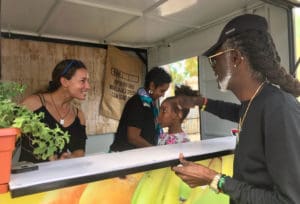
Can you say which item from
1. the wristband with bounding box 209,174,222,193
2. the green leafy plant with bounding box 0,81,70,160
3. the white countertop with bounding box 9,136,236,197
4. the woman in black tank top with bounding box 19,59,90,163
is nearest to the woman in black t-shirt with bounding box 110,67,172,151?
the woman in black tank top with bounding box 19,59,90,163

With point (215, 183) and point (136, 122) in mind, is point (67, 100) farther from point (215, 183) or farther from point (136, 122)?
point (215, 183)

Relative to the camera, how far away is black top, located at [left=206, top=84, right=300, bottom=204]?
2.76ft

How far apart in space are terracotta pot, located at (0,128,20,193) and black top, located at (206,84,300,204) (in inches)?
27.2

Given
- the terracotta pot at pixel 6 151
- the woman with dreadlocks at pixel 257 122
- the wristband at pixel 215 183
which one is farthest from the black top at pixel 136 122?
the terracotta pot at pixel 6 151

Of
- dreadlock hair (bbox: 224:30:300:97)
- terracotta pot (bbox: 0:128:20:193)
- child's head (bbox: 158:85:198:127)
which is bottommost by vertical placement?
terracotta pot (bbox: 0:128:20:193)

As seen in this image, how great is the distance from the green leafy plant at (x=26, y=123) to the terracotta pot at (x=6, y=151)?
3cm

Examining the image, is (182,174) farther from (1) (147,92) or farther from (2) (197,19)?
(2) (197,19)

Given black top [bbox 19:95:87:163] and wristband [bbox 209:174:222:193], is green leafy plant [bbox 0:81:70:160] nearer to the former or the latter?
wristband [bbox 209:174:222:193]

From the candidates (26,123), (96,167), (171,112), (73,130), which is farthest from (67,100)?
(26,123)

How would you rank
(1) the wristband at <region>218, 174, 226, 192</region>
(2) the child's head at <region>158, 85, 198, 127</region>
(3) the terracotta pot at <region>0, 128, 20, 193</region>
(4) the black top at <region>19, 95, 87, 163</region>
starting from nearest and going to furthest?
(3) the terracotta pot at <region>0, 128, 20, 193</region>, (1) the wristband at <region>218, 174, 226, 192</region>, (4) the black top at <region>19, 95, 87, 163</region>, (2) the child's head at <region>158, 85, 198, 127</region>

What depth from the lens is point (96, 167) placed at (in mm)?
1085

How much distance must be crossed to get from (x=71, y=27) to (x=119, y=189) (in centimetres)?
258

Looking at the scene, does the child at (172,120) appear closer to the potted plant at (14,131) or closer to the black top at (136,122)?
the black top at (136,122)

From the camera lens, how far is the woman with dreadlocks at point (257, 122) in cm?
85
